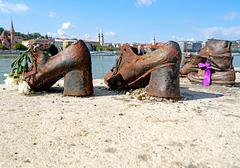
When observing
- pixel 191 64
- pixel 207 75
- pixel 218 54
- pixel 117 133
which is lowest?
pixel 117 133

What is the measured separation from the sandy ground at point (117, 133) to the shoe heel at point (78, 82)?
223 mm

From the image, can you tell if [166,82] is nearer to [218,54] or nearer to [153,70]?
[153,70]

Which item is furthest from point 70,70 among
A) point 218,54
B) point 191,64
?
point 191,64

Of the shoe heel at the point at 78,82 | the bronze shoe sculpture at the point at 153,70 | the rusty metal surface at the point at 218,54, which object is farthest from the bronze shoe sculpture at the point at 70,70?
the rusty metal surface at the point at 218,54

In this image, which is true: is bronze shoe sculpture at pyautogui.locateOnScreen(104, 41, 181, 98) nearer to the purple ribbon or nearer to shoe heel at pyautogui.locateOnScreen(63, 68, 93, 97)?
shoe heel at pyautogui.locateOnScreen(63, 68, 93, 97)

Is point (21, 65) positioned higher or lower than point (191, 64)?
higher

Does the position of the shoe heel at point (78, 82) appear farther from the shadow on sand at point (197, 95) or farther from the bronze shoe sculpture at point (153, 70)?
the shadow on sand at point (197, 95)

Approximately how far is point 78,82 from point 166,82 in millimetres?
1656

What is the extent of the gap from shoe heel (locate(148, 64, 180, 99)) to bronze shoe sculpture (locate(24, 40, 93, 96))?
49.6 inches

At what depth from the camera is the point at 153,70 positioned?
20.0 feet

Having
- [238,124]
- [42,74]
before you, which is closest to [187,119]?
[238,124]

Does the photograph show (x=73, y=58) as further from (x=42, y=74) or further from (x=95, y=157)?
(x=95, y=157)

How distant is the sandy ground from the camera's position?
9.65 ft

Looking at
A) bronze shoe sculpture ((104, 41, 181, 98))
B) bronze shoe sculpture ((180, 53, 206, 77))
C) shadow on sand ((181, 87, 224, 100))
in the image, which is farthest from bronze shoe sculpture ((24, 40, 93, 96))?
bronze shoe sculpture ((180, 53, 206, 77))
